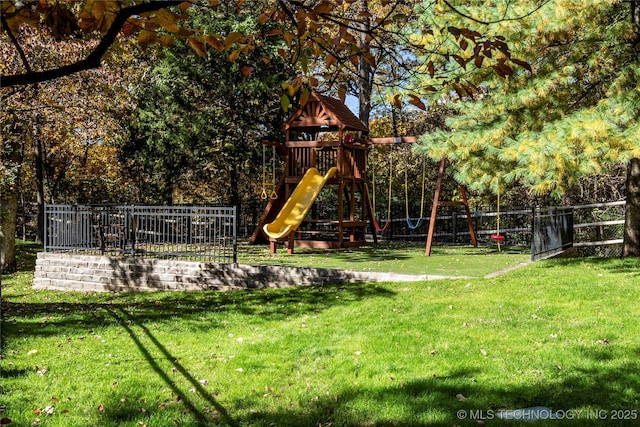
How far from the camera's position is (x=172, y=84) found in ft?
71.7

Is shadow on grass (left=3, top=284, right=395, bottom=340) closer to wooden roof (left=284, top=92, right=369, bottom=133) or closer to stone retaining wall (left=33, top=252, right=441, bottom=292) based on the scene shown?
stone retaining wall (left=33, top=252, right=441, bottom=292)

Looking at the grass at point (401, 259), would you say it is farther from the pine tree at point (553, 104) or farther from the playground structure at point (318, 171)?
the pine tree at point (553, 104)

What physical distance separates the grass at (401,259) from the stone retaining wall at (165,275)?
104 cm

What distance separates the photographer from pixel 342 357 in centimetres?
618

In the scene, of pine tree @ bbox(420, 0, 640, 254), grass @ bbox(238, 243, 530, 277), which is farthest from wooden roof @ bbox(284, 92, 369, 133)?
pine tree @ bbox(420, 0, 640, 254)

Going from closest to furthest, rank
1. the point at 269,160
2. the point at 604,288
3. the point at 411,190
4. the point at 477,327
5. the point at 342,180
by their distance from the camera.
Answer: the point at 477,327 < the point at 604,288 < the point at 342,180 < the point at 269,160 < the point at 411,190

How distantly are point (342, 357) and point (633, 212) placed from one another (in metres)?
10.0

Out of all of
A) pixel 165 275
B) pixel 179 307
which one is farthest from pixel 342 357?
pixel 165 275

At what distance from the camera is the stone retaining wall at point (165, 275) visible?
11.6 m

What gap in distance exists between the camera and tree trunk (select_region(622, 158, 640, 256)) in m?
13.0

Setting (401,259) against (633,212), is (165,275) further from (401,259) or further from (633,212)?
(633,212)

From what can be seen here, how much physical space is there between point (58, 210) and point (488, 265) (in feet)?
38.6

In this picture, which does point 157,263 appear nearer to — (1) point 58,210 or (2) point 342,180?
(1) point 58,210

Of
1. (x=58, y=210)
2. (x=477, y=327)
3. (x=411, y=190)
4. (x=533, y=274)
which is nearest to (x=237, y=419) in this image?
(x=477, y=327)
